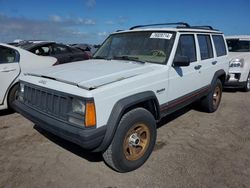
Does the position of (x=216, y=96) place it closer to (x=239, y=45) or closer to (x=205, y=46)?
(x=205, y=46)

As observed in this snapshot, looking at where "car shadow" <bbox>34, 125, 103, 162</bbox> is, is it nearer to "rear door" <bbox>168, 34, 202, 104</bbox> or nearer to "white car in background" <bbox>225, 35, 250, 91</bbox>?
"rear door" <bbox>168, 34, 202, 104</bbox>

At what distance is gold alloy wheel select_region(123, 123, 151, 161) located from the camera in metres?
3.29

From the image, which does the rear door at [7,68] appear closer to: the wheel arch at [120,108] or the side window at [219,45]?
the wheel arch at [120,108]

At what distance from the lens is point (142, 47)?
421cm

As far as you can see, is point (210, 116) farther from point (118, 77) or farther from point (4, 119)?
point (4, 119)

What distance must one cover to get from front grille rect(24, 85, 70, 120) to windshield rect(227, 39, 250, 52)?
7934 mm

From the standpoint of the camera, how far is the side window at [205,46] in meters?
4.96

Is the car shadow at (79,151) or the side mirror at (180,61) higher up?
the side mirror at (180,61)

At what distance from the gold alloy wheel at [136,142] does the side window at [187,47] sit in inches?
55.6

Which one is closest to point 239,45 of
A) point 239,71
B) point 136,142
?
point 239,71

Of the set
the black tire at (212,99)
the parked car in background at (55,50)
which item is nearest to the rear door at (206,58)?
the black tire at (212,99)

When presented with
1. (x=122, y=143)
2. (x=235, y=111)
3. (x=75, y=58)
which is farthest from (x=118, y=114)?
(x=75, y=58)

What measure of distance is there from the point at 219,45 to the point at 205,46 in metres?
0.95

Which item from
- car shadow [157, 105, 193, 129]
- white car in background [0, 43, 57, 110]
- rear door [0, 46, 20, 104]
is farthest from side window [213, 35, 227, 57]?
rear door [0, 46, 20, 104]
